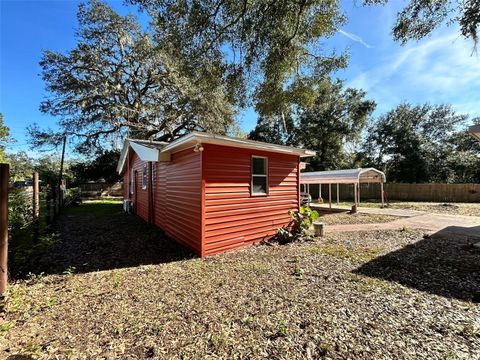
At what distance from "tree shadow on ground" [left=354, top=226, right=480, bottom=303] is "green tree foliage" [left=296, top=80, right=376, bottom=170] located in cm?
1905

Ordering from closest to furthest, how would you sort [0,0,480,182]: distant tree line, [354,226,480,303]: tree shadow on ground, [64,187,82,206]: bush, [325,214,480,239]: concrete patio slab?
[354,226,480,303]: tree shadow on ground < [0,0,480,182]: distant tree line < [325,214,480,239]: concrete patio slab < [64,187,82,206]: bush

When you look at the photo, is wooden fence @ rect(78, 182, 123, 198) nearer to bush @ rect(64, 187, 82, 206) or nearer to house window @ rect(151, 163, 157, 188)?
bush @ rect(64, 187, 82, 206)

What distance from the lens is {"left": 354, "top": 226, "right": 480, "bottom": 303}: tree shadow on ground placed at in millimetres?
3866

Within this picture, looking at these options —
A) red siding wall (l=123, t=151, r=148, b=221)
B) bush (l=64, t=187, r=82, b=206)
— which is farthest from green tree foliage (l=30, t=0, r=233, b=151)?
red siding wall (l=123, t=151, r=148, b=221)

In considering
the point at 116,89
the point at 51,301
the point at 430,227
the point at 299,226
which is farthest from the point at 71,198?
the point at 430,227

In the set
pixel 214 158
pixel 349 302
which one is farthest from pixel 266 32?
pixel 349 302

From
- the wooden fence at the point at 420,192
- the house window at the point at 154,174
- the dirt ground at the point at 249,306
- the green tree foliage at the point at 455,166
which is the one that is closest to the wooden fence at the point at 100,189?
the house window at the point at 154,174

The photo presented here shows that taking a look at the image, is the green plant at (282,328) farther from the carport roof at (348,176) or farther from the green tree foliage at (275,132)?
the green tree foliage at (275,132)

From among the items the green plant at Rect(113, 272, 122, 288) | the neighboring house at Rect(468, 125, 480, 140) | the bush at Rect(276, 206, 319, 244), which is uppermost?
the neighboring house at Rect(468, 125, 480, 140)

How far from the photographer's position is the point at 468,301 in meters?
3.43

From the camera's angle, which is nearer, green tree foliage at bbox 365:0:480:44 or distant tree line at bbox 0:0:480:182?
green tree foliage at bbox 365:0:480:44

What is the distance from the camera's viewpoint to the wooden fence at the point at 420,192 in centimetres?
1764

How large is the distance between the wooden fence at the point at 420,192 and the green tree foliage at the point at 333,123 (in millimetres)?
3603

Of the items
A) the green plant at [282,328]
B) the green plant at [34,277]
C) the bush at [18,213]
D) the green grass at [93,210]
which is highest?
the bush at [18,213]
